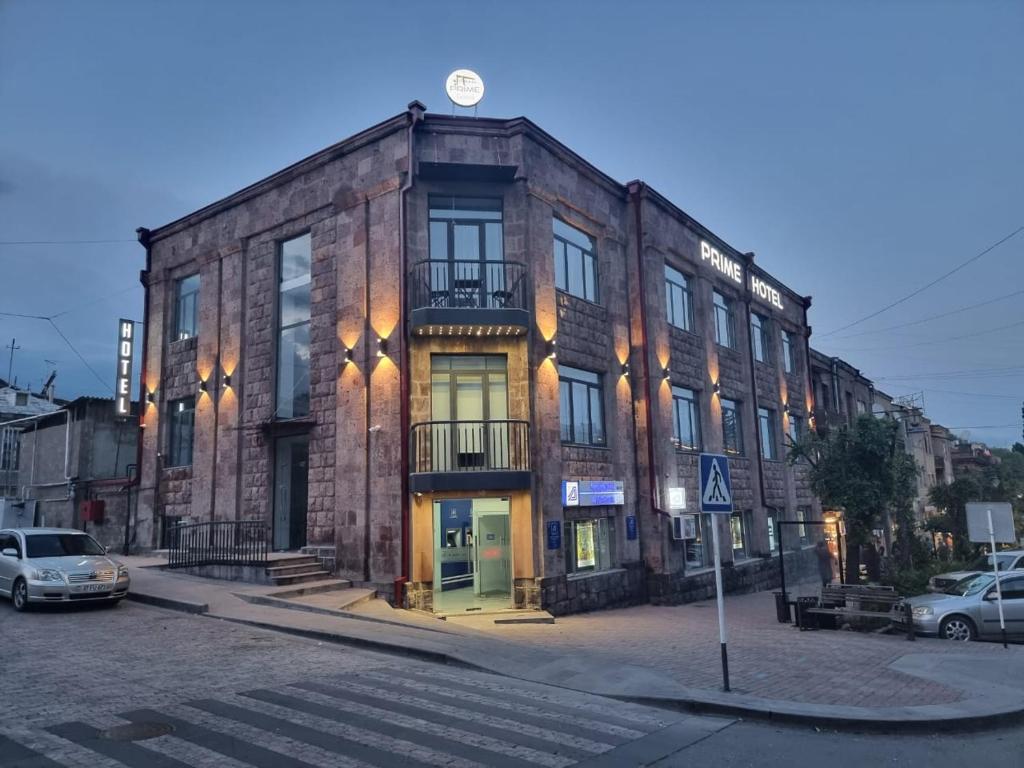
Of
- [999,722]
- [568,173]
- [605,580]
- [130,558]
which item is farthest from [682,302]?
[130,558]

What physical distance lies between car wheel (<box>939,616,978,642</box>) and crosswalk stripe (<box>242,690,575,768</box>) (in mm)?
10889

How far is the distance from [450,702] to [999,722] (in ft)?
19.5

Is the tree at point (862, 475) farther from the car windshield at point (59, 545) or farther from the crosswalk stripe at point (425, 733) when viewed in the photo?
the car windshield at point (59, 545)

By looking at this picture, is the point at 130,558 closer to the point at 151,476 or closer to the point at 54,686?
the point at 151,476

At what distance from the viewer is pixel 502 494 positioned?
1573cm

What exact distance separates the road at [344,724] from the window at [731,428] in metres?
16.9

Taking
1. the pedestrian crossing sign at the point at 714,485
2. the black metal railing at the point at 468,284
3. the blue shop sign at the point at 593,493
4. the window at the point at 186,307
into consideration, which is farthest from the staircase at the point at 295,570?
the pedestrian crossing sign at the point at 714,485

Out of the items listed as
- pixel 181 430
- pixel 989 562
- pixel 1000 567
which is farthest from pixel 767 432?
pixel 181 430

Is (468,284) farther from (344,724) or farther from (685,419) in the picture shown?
(344,724)

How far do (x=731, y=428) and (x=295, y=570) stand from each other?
15.7 meters

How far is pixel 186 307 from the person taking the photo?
22.0 meters

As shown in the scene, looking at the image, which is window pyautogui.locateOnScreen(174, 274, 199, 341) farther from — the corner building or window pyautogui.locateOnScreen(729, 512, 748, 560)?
window pyautogui.locateOnScreen(729, 512, 748, 560)

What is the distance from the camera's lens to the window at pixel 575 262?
1834cm

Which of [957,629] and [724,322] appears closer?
[957,629]
